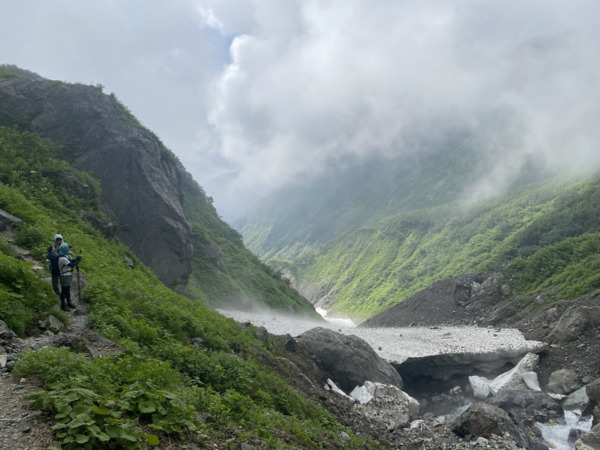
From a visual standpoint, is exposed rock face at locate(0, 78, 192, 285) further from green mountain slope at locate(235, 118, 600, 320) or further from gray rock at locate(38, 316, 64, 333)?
green mountain slope at locate(235, 118, 600, 320)

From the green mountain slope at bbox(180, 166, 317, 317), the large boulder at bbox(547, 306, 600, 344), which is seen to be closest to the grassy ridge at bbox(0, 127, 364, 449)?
the large boulder at bbox(547, 306, 600, 344)

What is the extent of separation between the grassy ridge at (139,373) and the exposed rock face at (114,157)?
10.4 meters

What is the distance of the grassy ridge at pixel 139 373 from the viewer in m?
4.59

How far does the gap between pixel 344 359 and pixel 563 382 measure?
1181 centimetres

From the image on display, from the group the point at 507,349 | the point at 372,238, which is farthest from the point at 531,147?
the point at 507,349

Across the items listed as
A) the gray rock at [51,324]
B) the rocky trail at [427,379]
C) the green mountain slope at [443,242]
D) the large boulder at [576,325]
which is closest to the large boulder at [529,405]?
the rocky trail at [427,379]

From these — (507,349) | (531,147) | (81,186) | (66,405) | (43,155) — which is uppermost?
(531,147)

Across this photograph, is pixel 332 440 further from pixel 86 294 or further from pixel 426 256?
pixel 426 256

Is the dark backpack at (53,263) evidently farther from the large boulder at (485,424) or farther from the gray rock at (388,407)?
the large boulder at (485,424)

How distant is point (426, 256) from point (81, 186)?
127 meters

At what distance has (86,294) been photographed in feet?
34.9

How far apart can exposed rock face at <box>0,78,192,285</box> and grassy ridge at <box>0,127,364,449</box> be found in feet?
34.1

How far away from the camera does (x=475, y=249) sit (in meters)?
119

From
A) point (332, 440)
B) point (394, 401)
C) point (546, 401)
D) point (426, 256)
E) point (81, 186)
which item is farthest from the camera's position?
point (426, 256)
